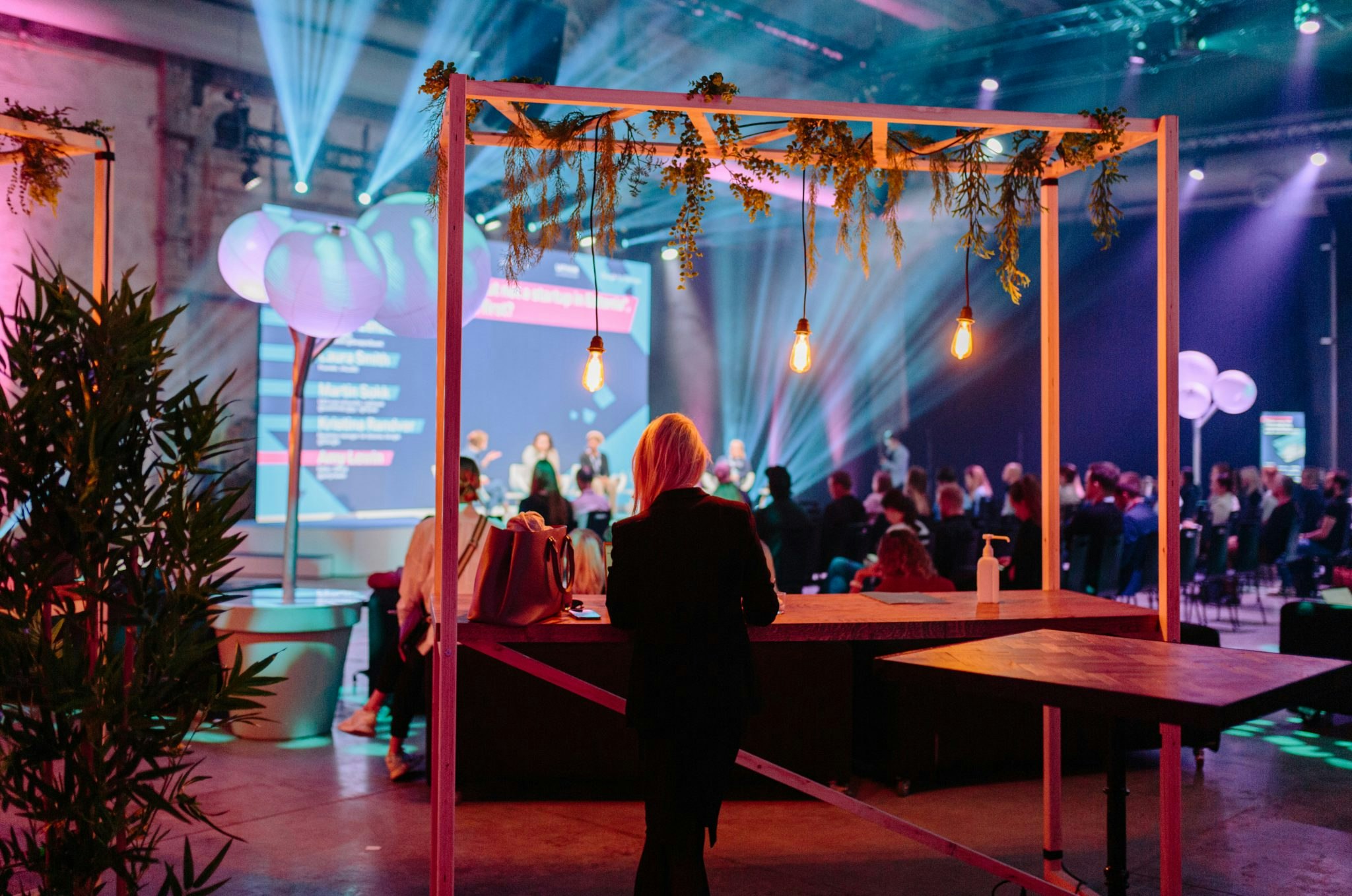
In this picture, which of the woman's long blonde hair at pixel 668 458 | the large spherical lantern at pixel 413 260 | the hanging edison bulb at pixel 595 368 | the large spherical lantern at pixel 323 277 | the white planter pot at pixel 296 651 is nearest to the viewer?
the woman's long blonde hair at pixel 668 458

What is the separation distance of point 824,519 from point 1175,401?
16.6 ft

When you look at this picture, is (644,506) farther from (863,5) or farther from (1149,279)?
(1149,279)

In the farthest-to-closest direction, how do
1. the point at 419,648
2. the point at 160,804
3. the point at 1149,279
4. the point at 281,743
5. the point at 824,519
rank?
the point at 1149,279 < the point at 824,519 < the point at 281,743 < the point at 419,648 < the point at 160,804

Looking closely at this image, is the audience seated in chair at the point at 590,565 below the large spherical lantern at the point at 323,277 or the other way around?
below

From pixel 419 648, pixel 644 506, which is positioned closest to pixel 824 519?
pixel 419 648

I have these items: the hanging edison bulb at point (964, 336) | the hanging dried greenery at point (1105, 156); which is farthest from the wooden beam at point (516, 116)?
the hanging dried greenery at point (1105, 156)

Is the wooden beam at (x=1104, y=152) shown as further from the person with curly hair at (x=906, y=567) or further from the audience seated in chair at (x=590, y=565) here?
the audience seated in chair at (x=590, y=565)

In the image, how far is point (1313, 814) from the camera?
4297 millimetres

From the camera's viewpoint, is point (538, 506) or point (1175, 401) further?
point (538, 506)

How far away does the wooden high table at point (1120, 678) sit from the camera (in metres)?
2.07

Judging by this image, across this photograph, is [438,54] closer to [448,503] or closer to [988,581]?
[988,581]

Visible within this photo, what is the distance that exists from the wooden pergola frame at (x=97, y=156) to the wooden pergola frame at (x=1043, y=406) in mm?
1331

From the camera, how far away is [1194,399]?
1229cm

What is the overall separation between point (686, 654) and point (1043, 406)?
1.91m
